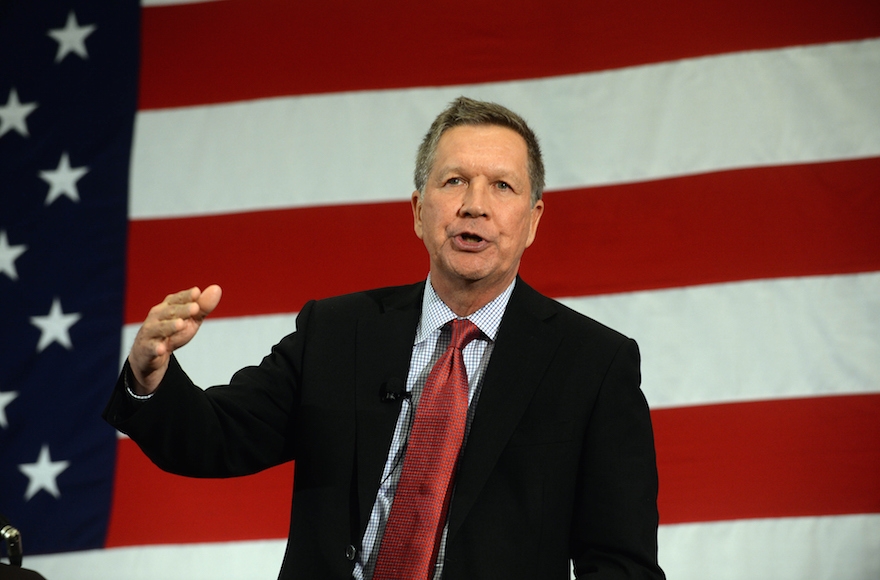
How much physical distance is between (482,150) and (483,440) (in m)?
0.56

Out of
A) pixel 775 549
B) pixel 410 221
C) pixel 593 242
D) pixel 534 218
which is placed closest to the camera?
pixel 534 218

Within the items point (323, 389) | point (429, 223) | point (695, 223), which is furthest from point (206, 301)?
point (695, 223)

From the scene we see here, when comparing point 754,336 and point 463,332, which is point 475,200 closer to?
point 463,332

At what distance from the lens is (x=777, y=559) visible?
2.58 metres

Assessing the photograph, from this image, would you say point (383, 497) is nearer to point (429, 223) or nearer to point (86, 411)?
point (429, 223)

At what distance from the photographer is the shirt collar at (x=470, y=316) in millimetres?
1735

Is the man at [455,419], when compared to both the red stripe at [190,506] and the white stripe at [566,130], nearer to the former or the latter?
the white stripe at [566,130]

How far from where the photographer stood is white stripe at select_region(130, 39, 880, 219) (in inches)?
104

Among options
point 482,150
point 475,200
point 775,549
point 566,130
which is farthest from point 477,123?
point 775,549

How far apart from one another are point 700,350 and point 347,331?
128 cm

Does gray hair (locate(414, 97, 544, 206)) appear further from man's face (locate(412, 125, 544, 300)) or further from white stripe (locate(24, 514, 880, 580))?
white stripe (locate(24, 514, 880, 580))

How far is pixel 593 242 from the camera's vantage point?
2730 mm

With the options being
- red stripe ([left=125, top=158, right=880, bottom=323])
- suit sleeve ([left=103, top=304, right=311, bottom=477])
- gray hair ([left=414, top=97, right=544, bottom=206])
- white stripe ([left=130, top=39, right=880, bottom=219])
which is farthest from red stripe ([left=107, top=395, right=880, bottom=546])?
suit sleeve ([left=103, top=304, right=311, bottom=477])

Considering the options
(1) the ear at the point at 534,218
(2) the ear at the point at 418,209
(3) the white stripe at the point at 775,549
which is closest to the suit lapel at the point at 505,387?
(1) the ear at the point at 534,218
